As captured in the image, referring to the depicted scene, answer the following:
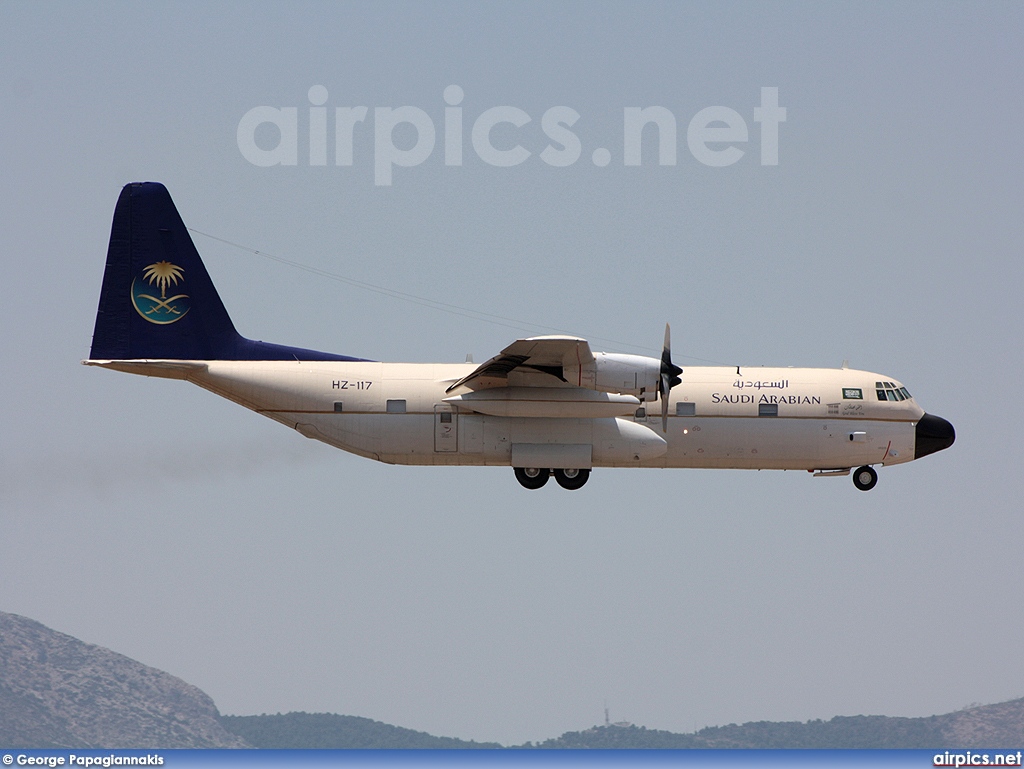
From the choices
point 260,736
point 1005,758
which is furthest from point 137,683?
point 1005,758

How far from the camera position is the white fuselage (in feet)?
130

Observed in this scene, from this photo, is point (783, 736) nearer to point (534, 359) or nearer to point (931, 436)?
point (931, 436)

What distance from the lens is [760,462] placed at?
135ft

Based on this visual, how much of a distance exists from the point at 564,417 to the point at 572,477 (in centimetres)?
228

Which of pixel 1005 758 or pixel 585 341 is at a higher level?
pixel 585 341

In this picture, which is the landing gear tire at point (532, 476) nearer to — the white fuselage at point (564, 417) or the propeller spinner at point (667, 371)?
the white fuselage at point (564, 417)

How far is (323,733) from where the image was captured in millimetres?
150875

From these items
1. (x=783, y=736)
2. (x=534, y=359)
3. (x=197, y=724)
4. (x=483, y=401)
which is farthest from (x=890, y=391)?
(x=197, y=724)

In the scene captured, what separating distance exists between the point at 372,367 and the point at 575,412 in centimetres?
578

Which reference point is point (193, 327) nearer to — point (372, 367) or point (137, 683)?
point (372, 367)

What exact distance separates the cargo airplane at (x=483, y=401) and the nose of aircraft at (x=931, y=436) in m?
0.04

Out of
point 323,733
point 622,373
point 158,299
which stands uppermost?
point 158,299

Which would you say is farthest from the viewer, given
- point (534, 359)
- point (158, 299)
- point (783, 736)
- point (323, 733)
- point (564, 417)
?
point (323, 733)

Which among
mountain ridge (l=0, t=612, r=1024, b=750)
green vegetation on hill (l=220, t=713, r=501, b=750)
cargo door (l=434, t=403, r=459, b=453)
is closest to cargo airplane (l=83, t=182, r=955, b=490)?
cargo door (l=434, t=403, r=459, b=453)
